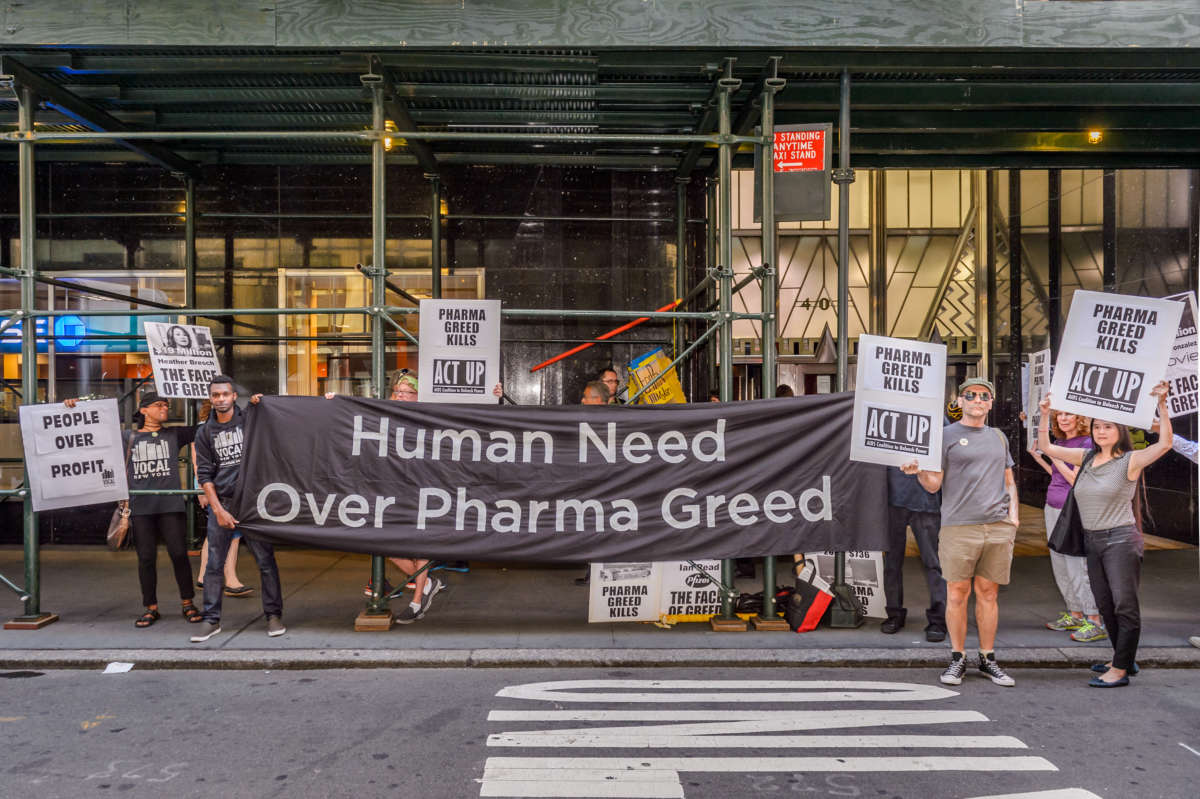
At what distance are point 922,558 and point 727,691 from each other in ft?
7.59

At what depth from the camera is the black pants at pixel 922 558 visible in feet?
21.5

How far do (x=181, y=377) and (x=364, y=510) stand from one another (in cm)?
239

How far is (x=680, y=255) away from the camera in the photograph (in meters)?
10.1

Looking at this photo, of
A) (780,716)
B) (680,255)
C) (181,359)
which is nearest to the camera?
(780,716)

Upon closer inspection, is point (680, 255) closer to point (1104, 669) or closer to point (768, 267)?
point (768, 267)

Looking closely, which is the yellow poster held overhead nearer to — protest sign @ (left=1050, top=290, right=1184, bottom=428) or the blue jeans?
protest sign @ (left=1050, top=290, right=1184, bottom=428)

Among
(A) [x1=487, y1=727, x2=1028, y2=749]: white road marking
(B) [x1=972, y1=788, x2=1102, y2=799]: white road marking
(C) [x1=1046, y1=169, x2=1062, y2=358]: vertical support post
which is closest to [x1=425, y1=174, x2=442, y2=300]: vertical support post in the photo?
(A) [x1=487, y1=727, x2=1028, y2=749]: white road marking

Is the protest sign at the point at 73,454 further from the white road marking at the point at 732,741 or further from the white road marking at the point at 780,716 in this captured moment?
the white road marking at the point at 732,741

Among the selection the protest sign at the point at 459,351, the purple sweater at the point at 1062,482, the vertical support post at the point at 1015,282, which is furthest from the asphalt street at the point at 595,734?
the vertical support post at the point at 1015,282

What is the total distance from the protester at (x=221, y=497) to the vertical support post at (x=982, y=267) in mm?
14243

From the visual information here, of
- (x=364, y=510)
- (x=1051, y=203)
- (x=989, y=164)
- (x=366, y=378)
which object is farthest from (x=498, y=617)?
(x=1051, y=203)

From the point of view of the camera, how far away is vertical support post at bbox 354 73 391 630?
6.63m

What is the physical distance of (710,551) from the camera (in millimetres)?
6473

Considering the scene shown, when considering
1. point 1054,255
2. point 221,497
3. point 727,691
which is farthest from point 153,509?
point 1054,255
